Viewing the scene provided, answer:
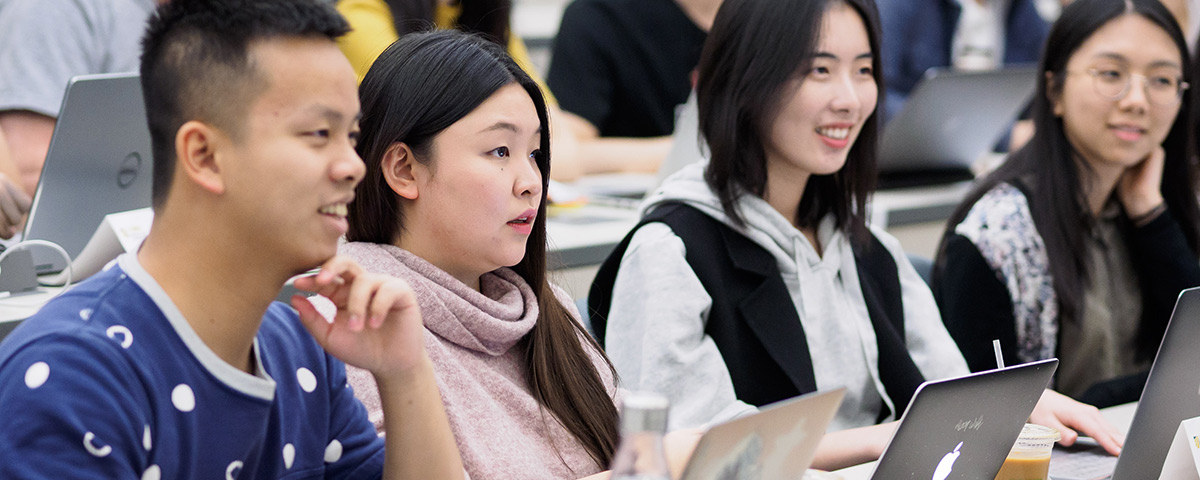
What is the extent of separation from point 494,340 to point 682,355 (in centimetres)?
38

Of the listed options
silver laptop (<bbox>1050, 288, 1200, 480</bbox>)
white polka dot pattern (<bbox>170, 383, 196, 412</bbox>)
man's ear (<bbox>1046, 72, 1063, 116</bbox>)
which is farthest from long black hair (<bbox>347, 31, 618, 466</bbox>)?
man's ear (<bbox>1046, 72, 1063, 116</bbox>)

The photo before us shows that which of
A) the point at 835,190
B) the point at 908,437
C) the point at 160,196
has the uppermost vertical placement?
the point at 160,196

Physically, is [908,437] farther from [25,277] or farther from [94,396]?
[25,277]

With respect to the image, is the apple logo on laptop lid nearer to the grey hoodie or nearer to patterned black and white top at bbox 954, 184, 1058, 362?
the grey hoodie

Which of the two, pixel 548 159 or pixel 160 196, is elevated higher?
pixel 160 196

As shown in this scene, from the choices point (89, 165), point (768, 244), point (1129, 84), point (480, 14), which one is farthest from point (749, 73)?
point (480, 14)

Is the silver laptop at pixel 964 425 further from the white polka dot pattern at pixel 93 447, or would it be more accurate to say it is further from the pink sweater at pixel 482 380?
the white polka dot pattern at pixel 93 447

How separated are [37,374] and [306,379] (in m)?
0.24

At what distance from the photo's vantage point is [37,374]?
0.77 m

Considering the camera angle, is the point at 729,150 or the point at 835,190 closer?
the point at 729,150

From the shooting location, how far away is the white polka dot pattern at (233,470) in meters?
0.88

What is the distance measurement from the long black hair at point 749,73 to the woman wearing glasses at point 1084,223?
399mm

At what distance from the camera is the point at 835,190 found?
1809 mm

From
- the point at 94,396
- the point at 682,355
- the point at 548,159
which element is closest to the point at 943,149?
the point at 682,355
